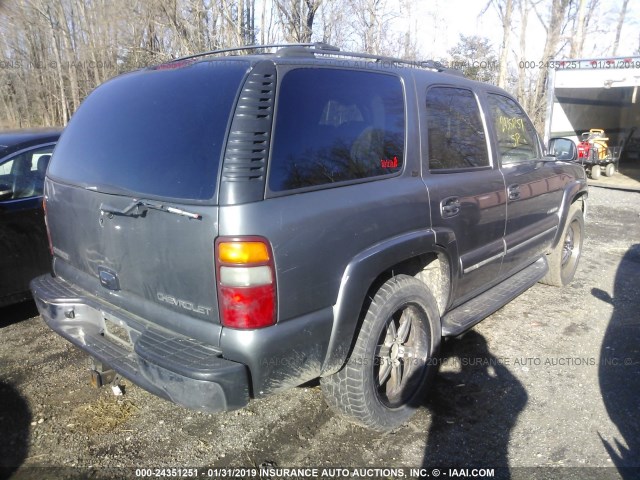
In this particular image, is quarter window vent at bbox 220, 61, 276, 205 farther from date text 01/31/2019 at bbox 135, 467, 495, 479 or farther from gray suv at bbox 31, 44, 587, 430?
date text 01/31/2019 at bbox 135, 467, 495, 479

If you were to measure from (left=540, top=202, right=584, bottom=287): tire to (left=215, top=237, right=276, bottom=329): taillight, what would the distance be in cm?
384

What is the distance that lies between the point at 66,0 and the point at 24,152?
15.6 metres

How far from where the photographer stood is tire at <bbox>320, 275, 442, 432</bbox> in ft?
8.31

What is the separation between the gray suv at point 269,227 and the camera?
6.67ft

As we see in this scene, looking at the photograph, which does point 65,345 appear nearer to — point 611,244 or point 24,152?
point 24,152

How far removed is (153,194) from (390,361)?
164 centimetres

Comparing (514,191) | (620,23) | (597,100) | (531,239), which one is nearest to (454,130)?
(514,191)

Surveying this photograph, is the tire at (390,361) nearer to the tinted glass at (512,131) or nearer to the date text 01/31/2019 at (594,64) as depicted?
the tinted glass at (512,131)

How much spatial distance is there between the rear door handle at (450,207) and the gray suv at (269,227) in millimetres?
13

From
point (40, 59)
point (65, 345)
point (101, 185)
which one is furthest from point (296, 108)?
point (40, 59)

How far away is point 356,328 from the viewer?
2.51 m

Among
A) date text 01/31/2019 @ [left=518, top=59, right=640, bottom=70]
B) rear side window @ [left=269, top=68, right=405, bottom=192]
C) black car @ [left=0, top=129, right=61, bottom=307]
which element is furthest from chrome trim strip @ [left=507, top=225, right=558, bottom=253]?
date text 01/31/2019 @ [left=518, top=59, right=640, bottom=70]

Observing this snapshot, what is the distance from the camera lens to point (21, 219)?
3883 millimetres

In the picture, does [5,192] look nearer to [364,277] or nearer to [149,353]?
[149,353]
